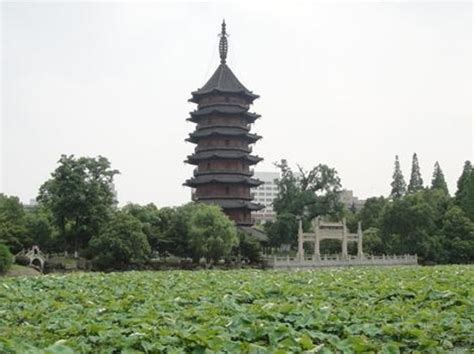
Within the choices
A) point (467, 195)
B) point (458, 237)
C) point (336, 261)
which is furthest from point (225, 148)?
point (467, 195)

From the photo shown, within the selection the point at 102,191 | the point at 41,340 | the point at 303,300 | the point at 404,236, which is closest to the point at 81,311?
the point at 41,340

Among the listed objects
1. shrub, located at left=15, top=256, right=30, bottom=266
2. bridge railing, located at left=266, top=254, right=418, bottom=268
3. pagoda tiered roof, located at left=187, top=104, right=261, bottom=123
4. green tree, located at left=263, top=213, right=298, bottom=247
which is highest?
pagoda tiered roof, located at left=187, top=104, right=261, bottom=123

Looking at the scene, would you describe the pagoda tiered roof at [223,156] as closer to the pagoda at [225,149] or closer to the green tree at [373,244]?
the pagoda at [225,149]

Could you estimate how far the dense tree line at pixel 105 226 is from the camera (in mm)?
37188

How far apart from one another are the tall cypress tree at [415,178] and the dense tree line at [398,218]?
52.8 feet

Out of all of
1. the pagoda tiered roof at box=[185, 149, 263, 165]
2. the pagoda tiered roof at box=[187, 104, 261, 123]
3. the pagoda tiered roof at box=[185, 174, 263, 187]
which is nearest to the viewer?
the pagoda tiered roof at box=[185, 174, 263, 187]

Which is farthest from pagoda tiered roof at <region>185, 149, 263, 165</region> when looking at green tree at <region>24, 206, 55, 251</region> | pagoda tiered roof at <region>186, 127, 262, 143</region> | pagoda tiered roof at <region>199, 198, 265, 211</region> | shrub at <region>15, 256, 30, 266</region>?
shrub at <region>15, 256, 30, 266</region>

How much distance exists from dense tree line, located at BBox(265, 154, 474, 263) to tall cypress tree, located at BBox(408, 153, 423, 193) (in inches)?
634

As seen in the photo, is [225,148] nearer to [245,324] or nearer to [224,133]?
[224,133]

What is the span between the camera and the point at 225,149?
1964 inches

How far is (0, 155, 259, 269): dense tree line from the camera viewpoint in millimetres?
37188

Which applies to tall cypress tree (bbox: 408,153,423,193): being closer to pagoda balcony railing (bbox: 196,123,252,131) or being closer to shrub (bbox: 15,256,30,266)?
pagoda balcony railing (bbox: 196,123,252,131)

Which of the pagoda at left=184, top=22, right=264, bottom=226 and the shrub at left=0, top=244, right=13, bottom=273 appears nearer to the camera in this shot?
the shrub at left=0, top=244, right=13, bottom=273

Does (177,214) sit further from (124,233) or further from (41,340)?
(41,340)
